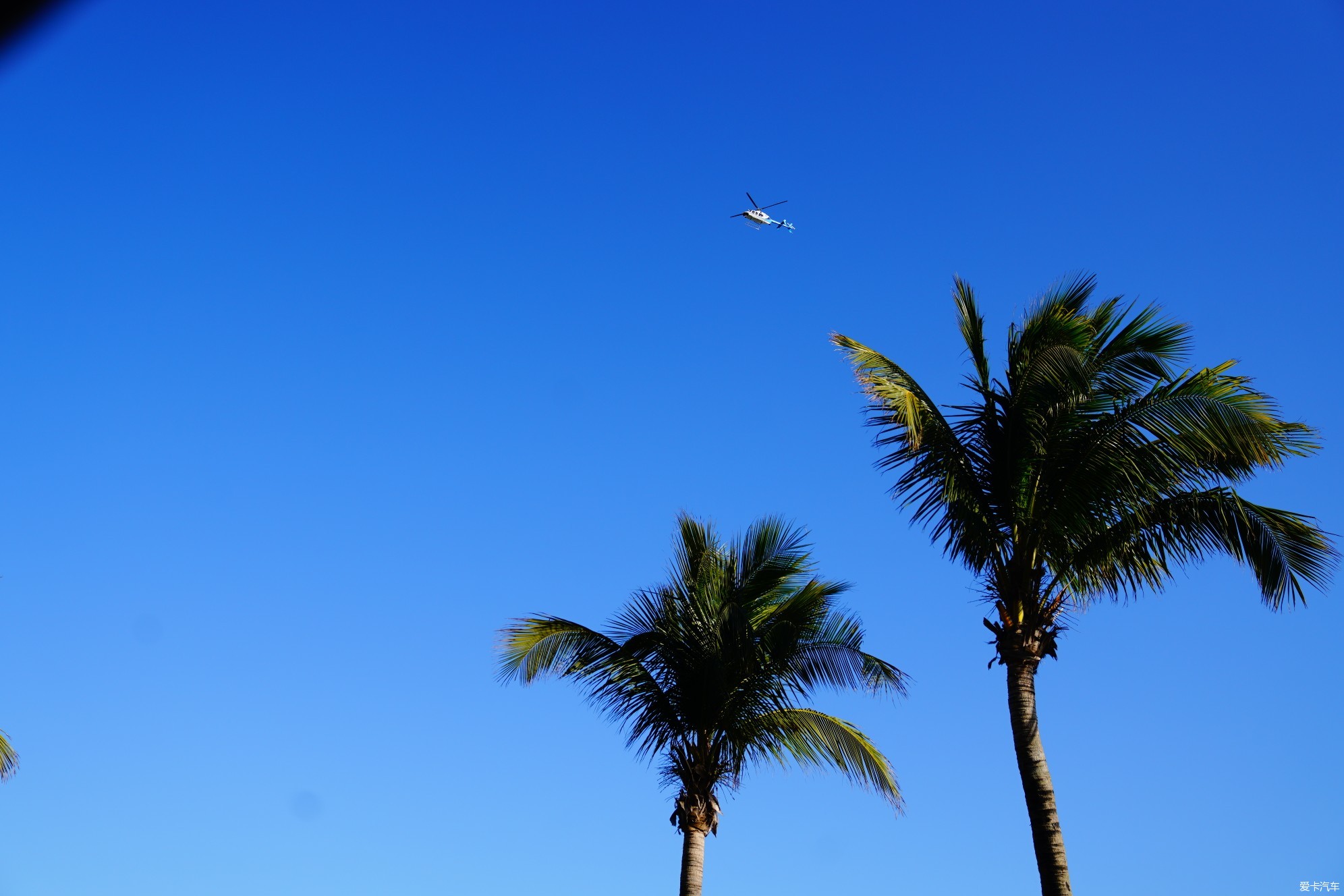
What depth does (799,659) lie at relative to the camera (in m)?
16.6

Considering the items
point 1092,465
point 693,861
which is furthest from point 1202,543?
point 693,861

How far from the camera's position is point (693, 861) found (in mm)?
16219

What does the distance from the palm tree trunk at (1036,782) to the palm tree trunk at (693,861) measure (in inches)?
194

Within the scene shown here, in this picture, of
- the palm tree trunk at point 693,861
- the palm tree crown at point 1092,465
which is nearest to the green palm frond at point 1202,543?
the palm tree crown at point 1092,465

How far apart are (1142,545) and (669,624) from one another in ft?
20.8

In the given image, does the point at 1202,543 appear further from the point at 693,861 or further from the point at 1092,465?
the point at 693,861

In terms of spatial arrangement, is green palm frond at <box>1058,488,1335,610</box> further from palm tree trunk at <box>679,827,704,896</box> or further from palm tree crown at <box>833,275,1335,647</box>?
palm tree trunk at <box>679,827,704,896</box>

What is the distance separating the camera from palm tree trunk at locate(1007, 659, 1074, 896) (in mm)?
12469

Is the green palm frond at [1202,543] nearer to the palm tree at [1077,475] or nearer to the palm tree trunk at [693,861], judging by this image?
the palm tree at [1077,475]

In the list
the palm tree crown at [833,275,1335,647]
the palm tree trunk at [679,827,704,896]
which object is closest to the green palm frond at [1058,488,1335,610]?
the palm tree crown at [833,275,1335,647]

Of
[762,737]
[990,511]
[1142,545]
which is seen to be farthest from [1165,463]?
[762,737]

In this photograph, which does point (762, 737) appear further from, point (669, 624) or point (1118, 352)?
point (1118, 352)

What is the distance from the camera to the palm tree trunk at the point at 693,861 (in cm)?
1622

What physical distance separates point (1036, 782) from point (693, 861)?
524 centimetres
